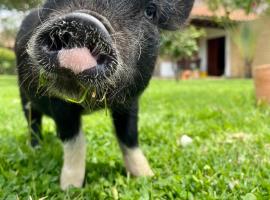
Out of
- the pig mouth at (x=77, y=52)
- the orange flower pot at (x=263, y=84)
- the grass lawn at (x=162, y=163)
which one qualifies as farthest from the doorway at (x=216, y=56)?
the pig mouth at (x=77, y=52)

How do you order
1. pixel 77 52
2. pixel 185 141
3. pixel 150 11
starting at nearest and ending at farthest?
pixel 77 52
pixel 150 11
pixel 185 141

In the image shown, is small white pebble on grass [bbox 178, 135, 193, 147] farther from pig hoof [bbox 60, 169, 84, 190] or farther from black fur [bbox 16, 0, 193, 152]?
pig hoof [bbox 60, 169, 84, 190]

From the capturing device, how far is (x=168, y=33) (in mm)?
2428

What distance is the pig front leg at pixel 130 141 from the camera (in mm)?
2430

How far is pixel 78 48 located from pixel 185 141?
6.01 feet

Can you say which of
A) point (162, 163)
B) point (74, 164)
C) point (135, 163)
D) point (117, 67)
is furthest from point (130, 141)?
point (117, 67)

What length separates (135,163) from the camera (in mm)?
2428

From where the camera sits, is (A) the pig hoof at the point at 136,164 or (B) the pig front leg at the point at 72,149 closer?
(B) the pig front leg at the point at 72,149

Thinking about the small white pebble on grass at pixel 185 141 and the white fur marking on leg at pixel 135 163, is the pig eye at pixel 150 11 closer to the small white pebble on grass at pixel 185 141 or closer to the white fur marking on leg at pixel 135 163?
the white fur marking on leg at pixel 135 163

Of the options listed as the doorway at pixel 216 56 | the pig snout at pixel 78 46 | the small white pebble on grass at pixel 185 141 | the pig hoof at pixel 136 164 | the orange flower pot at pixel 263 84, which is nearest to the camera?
the pig snout at pixel 78 46

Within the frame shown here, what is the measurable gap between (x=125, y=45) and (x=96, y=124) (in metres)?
2.29

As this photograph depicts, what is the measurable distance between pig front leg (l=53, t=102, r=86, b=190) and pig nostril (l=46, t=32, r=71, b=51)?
76 cm

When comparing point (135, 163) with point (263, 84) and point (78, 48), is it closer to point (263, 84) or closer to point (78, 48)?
point (78, 48)

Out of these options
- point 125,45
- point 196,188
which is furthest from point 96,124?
point 125,45
